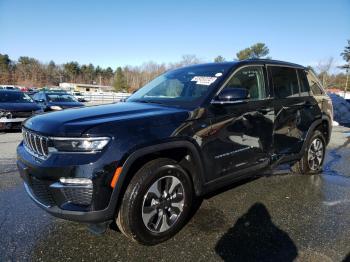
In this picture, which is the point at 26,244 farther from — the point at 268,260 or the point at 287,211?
the point at 287,211

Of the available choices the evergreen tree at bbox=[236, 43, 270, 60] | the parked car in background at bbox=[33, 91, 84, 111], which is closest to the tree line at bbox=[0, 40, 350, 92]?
the evergreen tree at bbox=[236, 43, 270, 60]

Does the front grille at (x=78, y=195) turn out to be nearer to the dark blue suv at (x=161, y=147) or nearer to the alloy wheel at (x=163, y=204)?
the dark blue suv at (x=161, y=147)

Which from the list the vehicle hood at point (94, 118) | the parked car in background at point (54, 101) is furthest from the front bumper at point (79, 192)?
the parked car in background at point (54, 101)

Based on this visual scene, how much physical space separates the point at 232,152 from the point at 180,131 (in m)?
0.87

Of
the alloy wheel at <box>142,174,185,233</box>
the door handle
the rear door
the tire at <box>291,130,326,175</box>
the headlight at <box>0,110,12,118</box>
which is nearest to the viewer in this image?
the alloy wheel at <box>142,174,185,233</box>

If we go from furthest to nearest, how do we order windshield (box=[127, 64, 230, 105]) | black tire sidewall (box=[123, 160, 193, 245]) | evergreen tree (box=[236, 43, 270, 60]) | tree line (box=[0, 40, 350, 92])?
tree line (box=[0, 40, 350, 92]) → evergreen tree (box=[236, 43, 270, 60]) → windshield (box=[127, 64, 230, 105]) → black tire sidewall (box=[123, 160, 193, 245])

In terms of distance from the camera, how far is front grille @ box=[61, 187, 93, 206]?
2.61 meters

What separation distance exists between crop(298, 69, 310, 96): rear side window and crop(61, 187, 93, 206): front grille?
3.88 m

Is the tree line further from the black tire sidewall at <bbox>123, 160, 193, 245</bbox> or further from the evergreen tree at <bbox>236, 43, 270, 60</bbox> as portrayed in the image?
the black tire sidewall at <bbox>123, 160, 193, 245</bbox>

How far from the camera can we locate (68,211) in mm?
2668

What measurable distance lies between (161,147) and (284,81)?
A: 268cm

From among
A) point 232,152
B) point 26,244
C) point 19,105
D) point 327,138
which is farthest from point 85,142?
point 19,105

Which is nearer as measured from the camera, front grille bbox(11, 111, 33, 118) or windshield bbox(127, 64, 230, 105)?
windshield bbox(127, 64, 230, 105)

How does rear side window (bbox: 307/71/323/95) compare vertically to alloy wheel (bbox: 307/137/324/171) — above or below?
above
